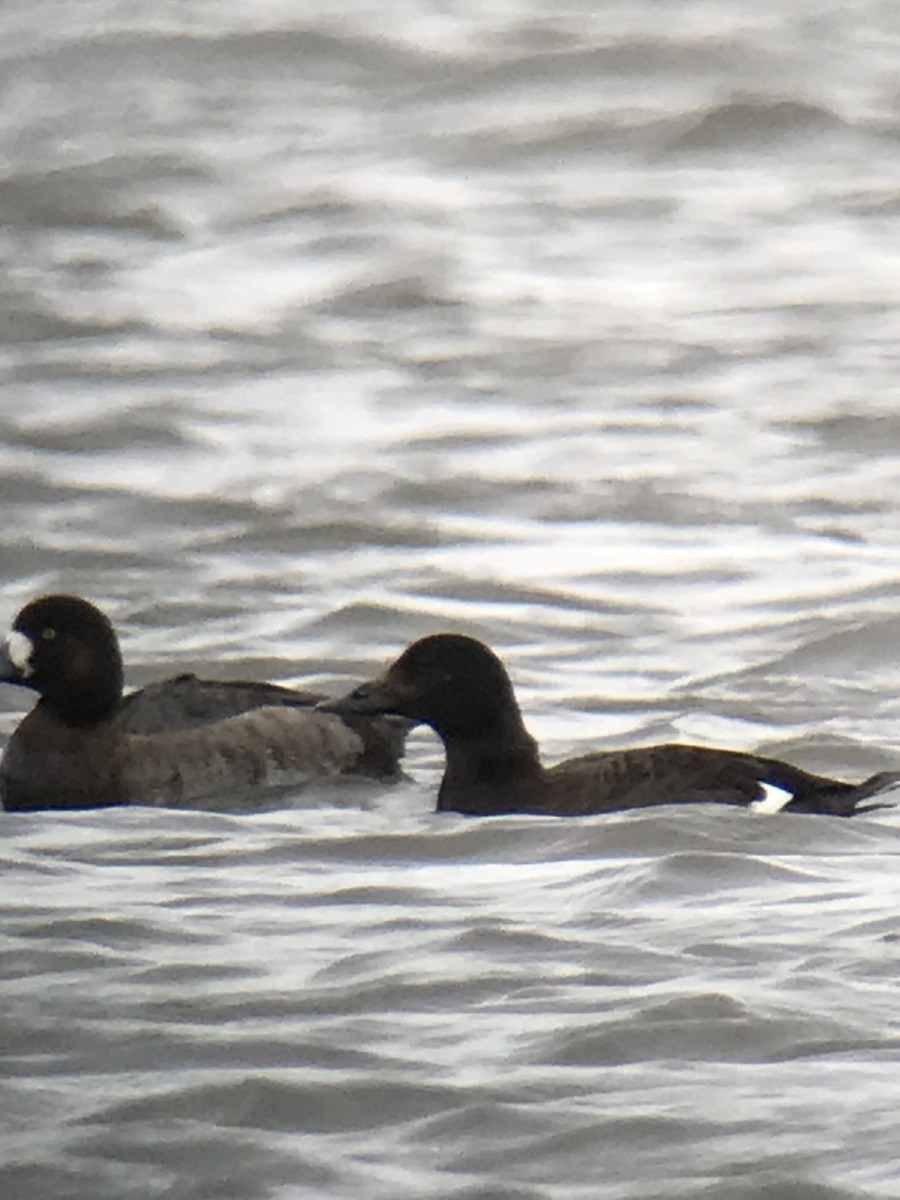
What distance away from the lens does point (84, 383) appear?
47.5ft

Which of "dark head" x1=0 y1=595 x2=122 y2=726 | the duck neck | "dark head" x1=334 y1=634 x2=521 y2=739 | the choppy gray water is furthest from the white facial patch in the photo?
the duck neck

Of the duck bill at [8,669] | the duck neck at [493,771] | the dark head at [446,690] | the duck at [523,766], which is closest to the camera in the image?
the duck at [523,766]

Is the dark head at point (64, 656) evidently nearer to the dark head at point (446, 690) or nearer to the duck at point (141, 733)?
the duck at point (141, 733)

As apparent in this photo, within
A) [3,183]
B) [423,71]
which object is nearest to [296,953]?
[3,183]

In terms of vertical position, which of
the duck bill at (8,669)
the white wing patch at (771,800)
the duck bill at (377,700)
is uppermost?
the duck bill at (8,669)

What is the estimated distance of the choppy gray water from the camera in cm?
527

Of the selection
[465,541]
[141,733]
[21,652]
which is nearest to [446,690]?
[141,733]

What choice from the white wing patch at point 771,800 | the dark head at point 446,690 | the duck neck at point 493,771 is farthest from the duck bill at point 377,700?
the white wing patch at point 771,800

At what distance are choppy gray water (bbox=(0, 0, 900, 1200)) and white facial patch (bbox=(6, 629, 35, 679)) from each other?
2.41ft

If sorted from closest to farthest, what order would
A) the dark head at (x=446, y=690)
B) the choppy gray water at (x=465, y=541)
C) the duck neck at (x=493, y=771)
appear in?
the choppy gray water at (x=465, y=541)
the duck neck at (x=493, y=771)
the dark head at (x=446, y=690)

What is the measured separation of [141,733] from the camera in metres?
9.00

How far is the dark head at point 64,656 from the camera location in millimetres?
8766

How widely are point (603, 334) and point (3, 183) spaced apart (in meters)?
3.88

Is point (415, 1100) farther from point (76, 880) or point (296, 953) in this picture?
point (76, 880)
